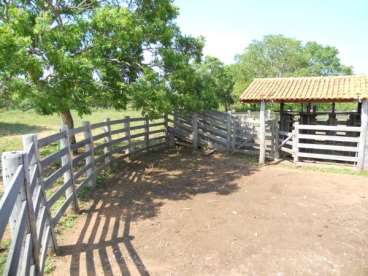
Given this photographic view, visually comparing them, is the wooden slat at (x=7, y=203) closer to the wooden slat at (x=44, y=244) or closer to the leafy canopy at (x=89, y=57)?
the wooden slat at (x=44, y=244)

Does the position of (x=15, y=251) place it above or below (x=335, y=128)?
below

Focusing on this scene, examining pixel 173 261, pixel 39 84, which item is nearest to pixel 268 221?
pixel 173 261

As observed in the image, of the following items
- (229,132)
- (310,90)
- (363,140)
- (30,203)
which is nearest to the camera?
(30,203)

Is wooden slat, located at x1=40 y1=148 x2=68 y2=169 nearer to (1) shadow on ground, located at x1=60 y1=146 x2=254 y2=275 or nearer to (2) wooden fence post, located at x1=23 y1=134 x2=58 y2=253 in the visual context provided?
(2) wooden fence post, located at x1=23 y1=134 x2=58 y2=253

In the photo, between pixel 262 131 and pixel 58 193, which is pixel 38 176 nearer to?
pixel 58 193

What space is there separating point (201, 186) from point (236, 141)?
15.6 feet

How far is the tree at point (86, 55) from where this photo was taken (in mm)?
6539

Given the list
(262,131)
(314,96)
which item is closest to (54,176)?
(262,131)

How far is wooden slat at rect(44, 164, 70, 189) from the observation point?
4172 mm

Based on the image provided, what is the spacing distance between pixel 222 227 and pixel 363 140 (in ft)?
19.2

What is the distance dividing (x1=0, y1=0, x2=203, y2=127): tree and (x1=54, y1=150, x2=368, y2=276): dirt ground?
7.51ft

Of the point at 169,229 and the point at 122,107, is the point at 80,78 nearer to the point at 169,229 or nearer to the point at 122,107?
the point at 122,107

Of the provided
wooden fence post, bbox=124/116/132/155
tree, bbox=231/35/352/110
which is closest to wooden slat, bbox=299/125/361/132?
wooden fence post, bbox=124/116/132/155

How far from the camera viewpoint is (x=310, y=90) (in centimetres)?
960
